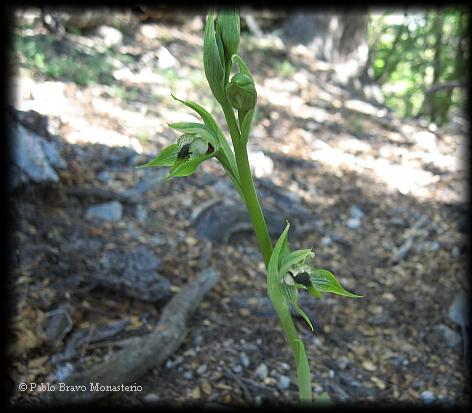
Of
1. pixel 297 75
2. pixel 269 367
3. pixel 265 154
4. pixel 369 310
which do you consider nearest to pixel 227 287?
pixel 269 367

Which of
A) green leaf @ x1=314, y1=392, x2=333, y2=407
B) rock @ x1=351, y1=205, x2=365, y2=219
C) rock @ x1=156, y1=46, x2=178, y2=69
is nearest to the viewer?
green leaf @ x1=314, y1=392, x2=333, y2=407

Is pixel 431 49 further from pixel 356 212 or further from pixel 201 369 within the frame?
pixel 201 369

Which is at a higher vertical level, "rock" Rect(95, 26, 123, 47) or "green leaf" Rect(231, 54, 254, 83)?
"rock" Rect(95, 26, 123, 47)

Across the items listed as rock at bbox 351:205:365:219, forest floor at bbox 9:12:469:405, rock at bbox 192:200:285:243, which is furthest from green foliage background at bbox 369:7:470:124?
rock at bbox 192:200:285:243

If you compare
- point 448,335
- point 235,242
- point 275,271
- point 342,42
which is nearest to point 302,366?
point 275,271

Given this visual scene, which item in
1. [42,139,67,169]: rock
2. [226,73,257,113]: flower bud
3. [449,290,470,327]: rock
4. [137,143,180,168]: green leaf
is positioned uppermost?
[226,73,257,113]: flower bud

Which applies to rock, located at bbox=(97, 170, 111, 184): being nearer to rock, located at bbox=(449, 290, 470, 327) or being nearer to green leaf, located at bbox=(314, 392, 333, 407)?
green leaf, located at bbox=(314, 392, 333, 407)
